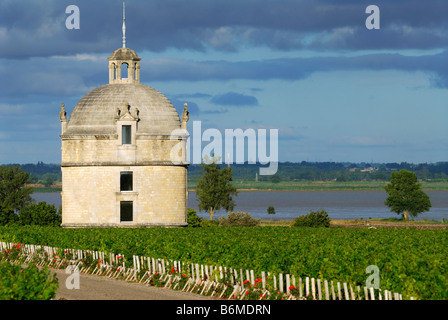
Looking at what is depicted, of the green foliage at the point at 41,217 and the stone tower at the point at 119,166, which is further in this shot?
the green foliage at the point at 41,217

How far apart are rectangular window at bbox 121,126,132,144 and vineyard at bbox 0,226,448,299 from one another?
12.2 meters

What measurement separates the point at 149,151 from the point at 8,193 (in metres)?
63.7

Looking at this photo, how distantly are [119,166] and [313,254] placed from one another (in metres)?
31.4

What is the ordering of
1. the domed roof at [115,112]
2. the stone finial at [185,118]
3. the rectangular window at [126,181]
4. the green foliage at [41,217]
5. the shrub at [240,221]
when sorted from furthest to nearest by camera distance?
the shrub at [240,221], the green foliage at [41,217], the stone finial at [185,118], the rectangular window at [126,181], the domed roof at [115,112]

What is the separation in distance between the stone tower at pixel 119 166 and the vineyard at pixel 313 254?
10.6 meters

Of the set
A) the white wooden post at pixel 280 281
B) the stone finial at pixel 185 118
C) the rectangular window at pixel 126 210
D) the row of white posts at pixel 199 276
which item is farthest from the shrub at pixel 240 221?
the white wooden post at pixel 280 281

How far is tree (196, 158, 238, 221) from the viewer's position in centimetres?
12256

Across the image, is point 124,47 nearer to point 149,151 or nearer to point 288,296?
point 149,151

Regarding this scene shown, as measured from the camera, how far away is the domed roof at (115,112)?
6669 cm

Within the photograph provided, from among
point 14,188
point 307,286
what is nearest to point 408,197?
point 14,188

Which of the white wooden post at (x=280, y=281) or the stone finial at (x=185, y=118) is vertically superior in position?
the stone finial at (x=185, y=118)

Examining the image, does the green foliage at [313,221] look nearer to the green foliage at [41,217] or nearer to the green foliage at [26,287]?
the green foliage at [41,217]
